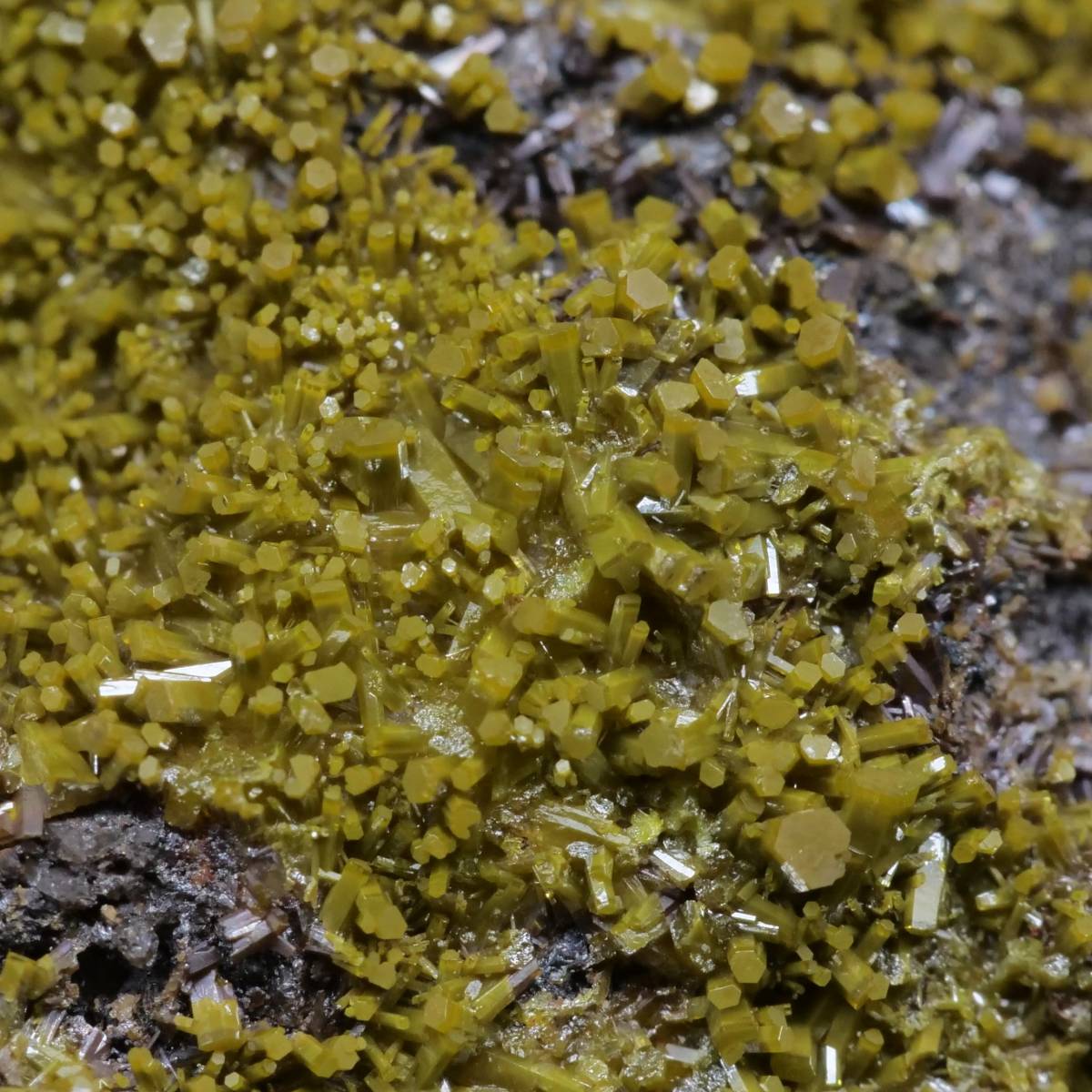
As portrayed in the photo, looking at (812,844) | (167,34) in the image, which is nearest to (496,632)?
(812,844)

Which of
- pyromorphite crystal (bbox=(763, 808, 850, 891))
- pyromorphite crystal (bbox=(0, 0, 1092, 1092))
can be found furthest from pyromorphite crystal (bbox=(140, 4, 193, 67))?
pyromorphite crystal (bbox=(763, 808, 850, 891))

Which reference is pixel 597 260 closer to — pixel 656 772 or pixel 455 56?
pixel 455 56

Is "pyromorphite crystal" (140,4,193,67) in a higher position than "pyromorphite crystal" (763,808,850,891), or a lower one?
higher

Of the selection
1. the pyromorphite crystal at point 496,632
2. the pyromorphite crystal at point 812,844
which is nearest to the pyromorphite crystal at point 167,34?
the pyromorphite crystal at point 496,632

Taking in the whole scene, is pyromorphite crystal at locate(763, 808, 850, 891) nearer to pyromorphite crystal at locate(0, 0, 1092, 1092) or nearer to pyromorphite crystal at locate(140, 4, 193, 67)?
pyromorphite crystal at locate(0, 0, 1092, 1092)

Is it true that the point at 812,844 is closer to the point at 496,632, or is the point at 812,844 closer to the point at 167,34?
the point at 496,632

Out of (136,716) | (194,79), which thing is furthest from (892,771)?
(194,79)

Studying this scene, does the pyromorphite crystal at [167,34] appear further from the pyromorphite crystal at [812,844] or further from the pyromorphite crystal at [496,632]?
the pyromorphite crystal at [812,844]

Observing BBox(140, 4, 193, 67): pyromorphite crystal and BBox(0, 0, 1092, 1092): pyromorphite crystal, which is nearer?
BBox(0, 0, 1092, 1092): pyromorphite crystal

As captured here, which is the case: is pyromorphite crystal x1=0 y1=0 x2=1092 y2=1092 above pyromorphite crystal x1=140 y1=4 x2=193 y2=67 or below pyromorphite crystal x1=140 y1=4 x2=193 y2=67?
below
